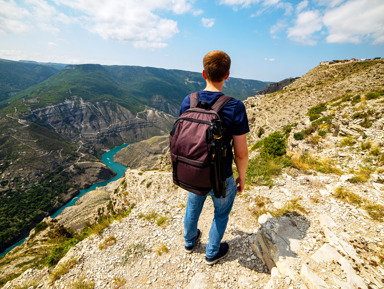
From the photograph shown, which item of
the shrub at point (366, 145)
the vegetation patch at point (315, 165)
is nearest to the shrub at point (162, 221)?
the vegetation patch at point (315, 165)

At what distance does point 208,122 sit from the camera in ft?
8.73

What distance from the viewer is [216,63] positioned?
9.19 feet

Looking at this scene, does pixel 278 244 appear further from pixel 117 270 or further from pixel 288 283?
pixel 117 270

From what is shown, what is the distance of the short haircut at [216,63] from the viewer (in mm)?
2783

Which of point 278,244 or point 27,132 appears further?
point 27,132

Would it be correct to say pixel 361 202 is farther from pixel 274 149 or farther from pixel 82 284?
pixel 82 284

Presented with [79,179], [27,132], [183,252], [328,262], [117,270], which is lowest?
[79,179]

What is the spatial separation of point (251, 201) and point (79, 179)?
18169cm

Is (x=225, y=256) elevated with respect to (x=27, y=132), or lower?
elevated

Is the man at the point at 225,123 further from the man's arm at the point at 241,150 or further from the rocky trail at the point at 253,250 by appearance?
the rocky trail at the point at 253,250

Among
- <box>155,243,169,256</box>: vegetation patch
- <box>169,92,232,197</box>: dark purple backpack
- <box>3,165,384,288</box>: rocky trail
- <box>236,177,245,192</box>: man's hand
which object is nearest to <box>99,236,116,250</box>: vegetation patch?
<box>3,165,384,288</box>: rocky trail

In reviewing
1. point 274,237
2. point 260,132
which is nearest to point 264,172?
point 274,237

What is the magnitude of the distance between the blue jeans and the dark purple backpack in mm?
593

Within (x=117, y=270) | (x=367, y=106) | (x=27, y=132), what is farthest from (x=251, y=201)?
(x=27, y=132)
